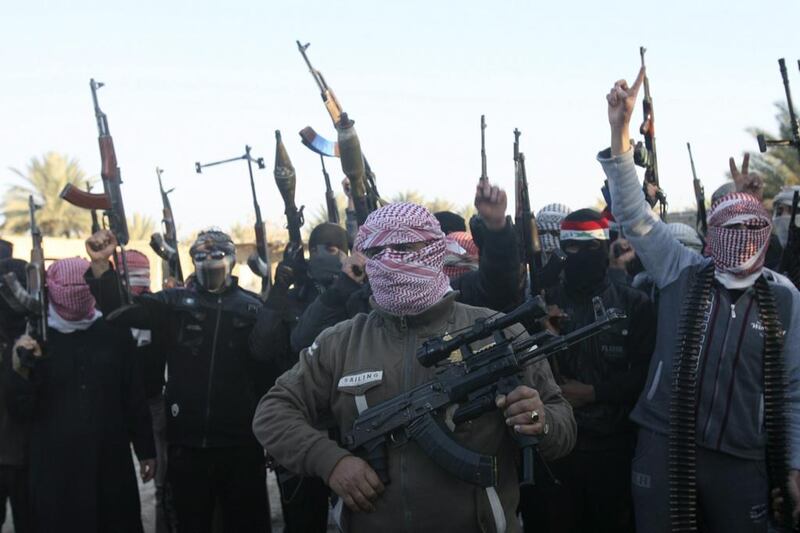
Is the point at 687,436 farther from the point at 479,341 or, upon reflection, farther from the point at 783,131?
the point at 783,131

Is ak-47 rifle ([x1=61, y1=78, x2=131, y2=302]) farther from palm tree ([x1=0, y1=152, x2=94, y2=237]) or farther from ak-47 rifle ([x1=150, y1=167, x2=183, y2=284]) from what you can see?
palm tree ([x1=0, y1=152, x2=94, y2=237])

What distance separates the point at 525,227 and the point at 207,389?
2.22 metres

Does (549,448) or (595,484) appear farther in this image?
(595,484)

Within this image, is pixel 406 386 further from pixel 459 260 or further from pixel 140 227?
pixel 140 227

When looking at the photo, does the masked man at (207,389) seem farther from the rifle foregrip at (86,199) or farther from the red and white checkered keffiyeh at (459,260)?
the rifle foregrip at (86,199)

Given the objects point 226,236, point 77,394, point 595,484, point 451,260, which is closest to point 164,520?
point 77,394

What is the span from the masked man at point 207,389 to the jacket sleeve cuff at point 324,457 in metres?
2.28

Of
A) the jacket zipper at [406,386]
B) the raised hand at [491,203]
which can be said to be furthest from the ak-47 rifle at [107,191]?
the jacket zipper at [406,386]

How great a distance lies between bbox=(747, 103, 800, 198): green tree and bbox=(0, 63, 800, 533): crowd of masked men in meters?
16.5

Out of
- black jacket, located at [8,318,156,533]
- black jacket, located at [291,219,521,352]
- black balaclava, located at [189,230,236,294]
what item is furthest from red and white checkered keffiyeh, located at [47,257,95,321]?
black jacket, located at [291,219,521,352]

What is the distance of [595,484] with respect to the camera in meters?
4.77

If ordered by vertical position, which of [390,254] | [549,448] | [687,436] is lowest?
[687,436]

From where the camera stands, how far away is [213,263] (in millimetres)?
5762

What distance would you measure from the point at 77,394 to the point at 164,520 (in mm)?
1342
